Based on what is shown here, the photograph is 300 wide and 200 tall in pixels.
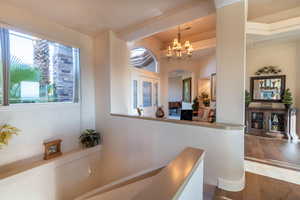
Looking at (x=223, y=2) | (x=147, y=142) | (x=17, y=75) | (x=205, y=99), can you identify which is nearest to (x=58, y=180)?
(x=147, y=142)

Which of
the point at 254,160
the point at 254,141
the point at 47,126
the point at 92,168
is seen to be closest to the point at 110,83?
the point at 47,126

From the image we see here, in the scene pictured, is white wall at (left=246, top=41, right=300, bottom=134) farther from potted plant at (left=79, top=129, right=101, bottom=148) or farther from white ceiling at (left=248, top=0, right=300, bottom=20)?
potted plant at (left=79, top=129, right=101, bottom=148)

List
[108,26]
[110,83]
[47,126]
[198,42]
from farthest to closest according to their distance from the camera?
[198,42] < [110,83] < [108,26] < [47,126]

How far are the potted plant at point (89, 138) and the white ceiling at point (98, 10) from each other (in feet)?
8.89

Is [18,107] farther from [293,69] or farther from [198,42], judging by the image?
[293,69]

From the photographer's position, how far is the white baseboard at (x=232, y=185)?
2009 millimetres

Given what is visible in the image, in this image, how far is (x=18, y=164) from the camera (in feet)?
9.04

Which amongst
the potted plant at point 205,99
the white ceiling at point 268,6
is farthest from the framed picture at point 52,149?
the white ceiling at point 268,6

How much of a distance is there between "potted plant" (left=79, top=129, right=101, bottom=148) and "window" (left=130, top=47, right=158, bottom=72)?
245 centimetres

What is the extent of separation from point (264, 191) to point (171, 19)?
130 inches

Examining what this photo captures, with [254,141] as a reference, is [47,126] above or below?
above

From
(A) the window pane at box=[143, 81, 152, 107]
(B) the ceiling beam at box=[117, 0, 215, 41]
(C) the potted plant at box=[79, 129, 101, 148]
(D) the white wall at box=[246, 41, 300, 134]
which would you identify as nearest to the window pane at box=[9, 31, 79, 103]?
(C) the potted plant at box=[79, 129, 101, 148]

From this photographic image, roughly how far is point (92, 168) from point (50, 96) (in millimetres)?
2142

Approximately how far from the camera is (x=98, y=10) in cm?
287
